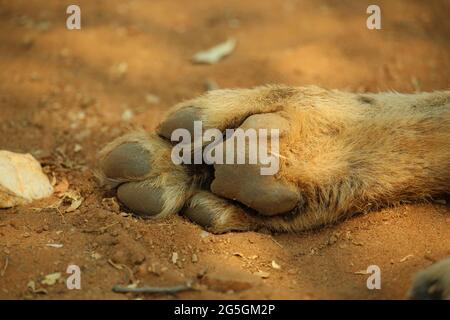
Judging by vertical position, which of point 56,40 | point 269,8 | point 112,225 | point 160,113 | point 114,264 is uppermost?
point 269,8

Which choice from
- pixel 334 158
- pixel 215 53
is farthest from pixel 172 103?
pixel 334 158

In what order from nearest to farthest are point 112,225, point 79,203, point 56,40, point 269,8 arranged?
point 112,225 < point 79,203 < point 56,40 < point 269,8

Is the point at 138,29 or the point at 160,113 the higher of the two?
the point at 138,29

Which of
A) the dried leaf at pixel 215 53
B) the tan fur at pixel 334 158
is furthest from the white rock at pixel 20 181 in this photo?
the dried leaf at pixel 215 53

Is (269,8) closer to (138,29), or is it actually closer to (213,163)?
(138,29)

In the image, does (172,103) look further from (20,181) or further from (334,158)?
(334,158)

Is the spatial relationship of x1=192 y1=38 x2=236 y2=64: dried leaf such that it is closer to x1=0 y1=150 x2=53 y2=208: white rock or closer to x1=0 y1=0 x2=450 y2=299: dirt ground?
x1=0 y1=0 x2=450 y2=299: dirt ground
